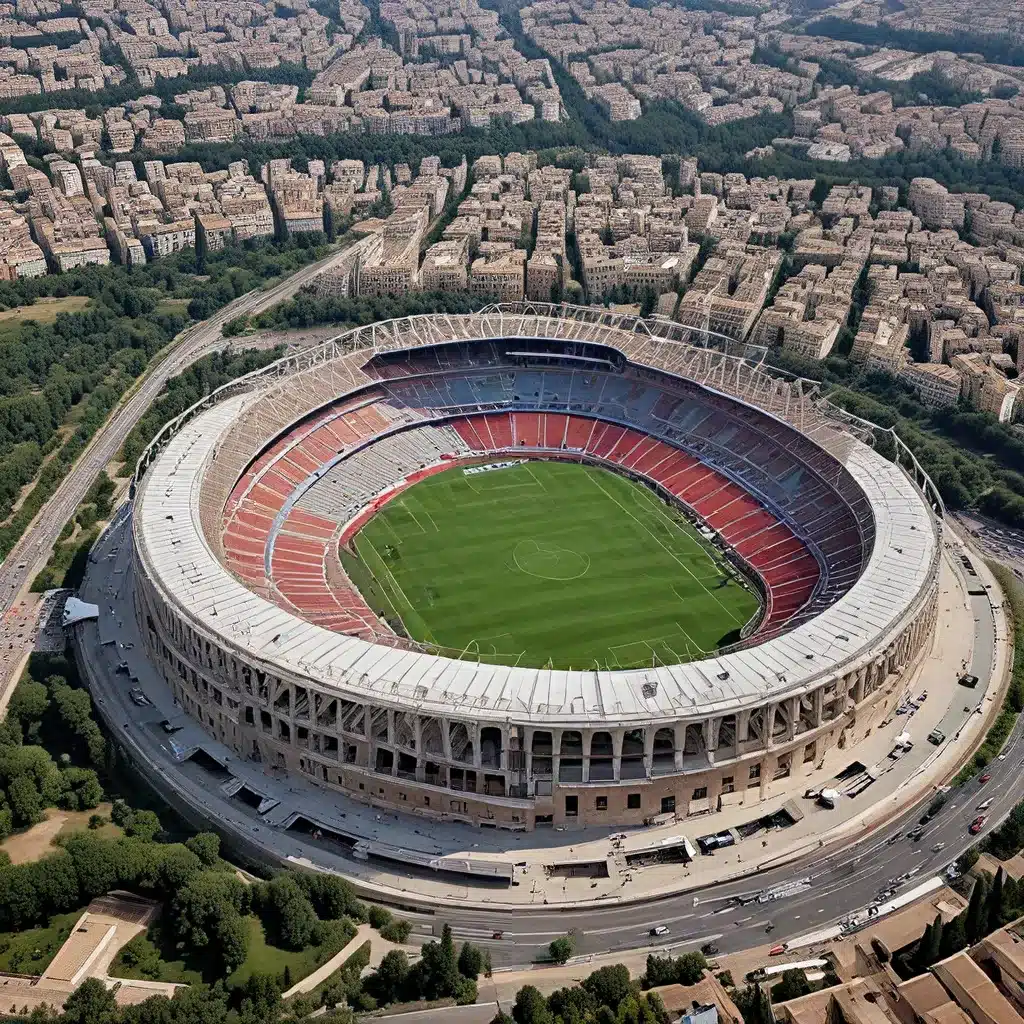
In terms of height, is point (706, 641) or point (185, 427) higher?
point (185, 427)

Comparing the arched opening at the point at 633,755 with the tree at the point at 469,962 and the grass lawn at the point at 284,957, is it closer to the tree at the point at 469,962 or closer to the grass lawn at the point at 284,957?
the tree at the point at 469,962

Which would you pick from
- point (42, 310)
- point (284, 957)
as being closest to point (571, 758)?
point (284, 957)

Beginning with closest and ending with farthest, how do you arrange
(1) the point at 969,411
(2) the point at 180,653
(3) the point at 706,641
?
(2) the point at 180,653 < (3) the point at 706,641 < (1) the point at 969,411

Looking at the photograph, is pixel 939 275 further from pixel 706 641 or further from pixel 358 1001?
pixel 358 1001

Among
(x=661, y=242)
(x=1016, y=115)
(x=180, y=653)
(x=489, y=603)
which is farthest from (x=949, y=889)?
(x=1016, y=115)

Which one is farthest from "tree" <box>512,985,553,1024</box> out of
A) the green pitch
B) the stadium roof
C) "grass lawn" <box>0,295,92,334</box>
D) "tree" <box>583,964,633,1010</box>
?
"grass lawn" <box>0,295,92,334</box>

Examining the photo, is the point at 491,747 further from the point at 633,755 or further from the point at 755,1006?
the point at 755,1006
